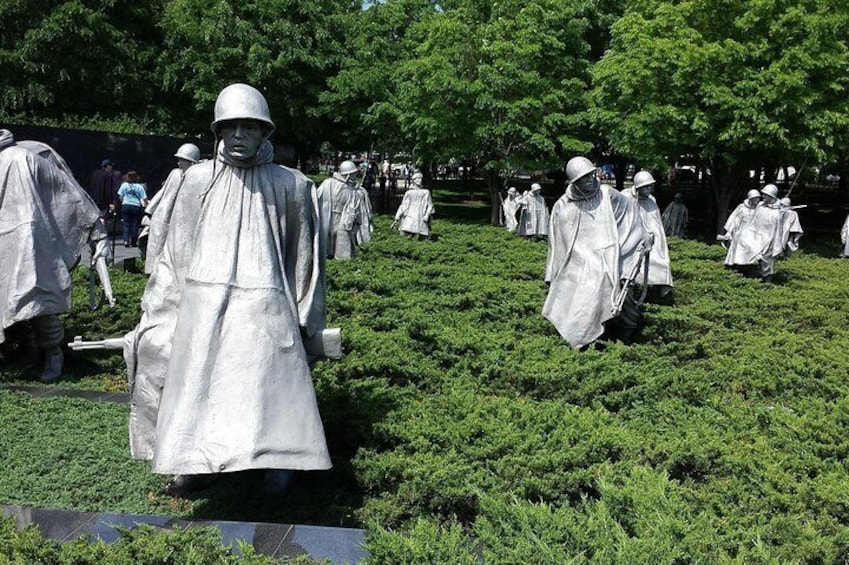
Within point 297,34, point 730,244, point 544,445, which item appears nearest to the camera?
point 544,445

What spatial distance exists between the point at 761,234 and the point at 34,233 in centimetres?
1277

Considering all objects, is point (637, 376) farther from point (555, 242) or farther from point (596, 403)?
point (555, 242)

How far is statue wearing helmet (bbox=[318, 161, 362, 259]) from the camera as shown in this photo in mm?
15672

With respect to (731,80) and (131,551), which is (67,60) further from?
(131,551)

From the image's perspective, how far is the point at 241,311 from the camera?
440 centimetres

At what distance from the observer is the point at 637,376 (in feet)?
24.2

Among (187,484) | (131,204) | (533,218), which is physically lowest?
(187,484)

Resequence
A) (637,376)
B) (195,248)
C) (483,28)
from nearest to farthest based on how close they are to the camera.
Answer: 1. (195,248)
2. (637,376)
3. (483,28)

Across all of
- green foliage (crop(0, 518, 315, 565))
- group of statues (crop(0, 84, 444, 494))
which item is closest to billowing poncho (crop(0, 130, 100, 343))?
group of statues (crop(0, 84, 444, 494))

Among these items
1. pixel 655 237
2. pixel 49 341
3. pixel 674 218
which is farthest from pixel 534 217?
pixel 49 341

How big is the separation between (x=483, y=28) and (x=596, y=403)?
20.5 m

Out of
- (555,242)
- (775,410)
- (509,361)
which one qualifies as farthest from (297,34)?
(775,410)

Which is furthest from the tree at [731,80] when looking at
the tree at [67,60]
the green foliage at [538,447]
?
the tree at [67,60]

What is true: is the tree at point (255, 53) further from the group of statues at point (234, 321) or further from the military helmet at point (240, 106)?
the military helmet at point (240, 106)
